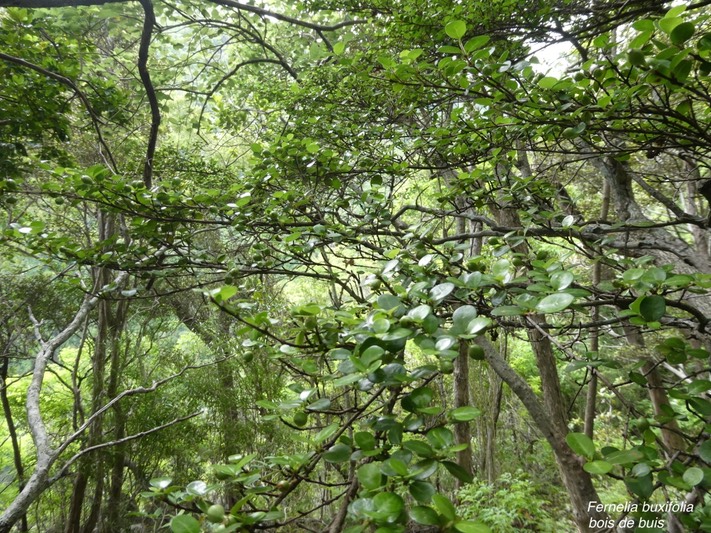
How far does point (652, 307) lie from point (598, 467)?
0.73 ft

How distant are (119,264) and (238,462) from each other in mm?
1099

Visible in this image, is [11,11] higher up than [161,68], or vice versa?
[161,68]

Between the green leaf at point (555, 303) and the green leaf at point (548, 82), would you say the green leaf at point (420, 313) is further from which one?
the green leaf at point (548, 82)

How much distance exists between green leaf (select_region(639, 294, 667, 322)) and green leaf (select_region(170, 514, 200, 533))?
24.9 inches

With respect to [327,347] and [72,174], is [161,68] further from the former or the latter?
[327,347]

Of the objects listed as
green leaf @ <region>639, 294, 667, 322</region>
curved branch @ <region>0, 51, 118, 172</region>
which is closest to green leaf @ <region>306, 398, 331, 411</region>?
green leaf @ <region>639, 294, 667, 322</region>

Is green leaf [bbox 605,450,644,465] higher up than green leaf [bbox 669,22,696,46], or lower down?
lower down

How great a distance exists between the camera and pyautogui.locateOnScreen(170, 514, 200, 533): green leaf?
43cm

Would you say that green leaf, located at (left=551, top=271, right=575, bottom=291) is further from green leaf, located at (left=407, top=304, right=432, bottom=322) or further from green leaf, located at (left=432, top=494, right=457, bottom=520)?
green leaf, located at (left=432, top=494, right=457, bottom=520)

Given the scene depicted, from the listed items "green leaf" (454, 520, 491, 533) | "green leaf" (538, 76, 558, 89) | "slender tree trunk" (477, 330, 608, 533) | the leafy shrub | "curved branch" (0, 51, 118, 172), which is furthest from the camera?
the leafy shrub

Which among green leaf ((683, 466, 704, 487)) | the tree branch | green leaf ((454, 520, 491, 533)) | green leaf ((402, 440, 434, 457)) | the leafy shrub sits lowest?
the leafy shrub

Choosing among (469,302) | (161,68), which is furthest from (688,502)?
(161,68)

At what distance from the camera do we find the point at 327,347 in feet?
1.98

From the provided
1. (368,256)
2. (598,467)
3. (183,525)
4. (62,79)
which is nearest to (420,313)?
(598,467)
